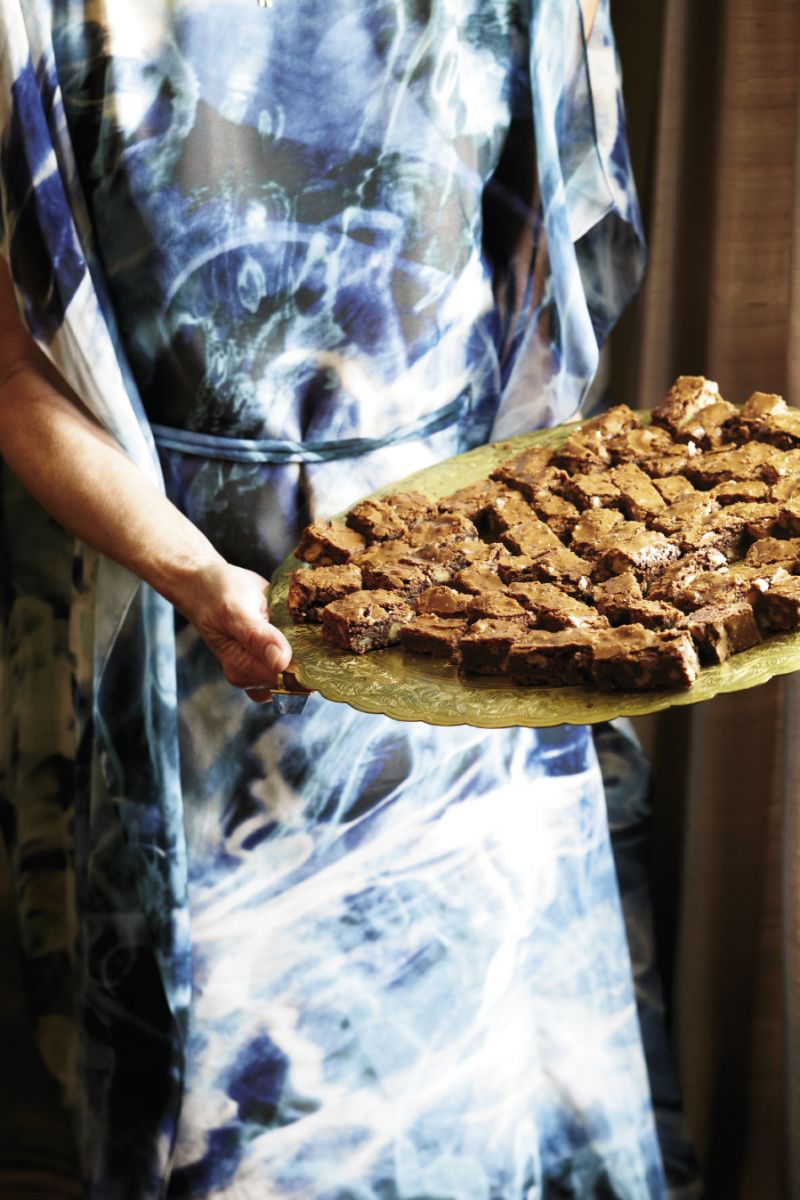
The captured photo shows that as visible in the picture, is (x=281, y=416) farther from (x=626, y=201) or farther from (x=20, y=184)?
(x=626, y=201)

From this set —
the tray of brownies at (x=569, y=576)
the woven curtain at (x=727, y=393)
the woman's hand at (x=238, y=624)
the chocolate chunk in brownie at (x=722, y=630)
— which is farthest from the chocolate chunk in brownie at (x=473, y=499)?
the woven curtain at (x=727, y=393)

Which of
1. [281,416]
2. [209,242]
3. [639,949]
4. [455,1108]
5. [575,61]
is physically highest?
[575,61]

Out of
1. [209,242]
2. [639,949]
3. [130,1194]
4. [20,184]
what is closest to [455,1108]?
[130,1194]

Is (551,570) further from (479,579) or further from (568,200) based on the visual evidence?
(568,200)

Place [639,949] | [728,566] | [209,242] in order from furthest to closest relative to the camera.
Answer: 1. [639,949]
2. [209,242]
3. [728,566]

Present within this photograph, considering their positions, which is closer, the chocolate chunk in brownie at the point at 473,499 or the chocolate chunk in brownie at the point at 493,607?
the chocolate chunk in brownie at the point at 493,607

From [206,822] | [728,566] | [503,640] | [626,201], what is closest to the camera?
[503,640]

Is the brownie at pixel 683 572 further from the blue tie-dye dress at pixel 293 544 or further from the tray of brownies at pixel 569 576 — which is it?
the blue tie-dye dress at pixel 293 544

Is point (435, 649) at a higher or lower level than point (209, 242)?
lower
